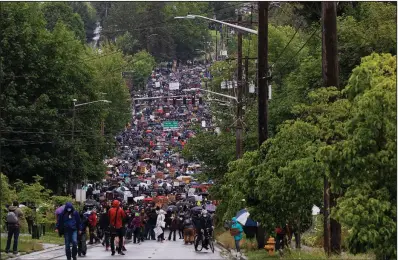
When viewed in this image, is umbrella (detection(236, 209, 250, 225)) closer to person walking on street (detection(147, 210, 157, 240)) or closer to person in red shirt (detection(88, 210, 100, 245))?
person in red shirt (detection(88, 210, 100, 245))

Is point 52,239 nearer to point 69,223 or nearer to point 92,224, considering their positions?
point 92,224

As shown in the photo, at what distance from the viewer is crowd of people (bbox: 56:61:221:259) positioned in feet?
114

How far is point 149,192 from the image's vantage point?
310ft

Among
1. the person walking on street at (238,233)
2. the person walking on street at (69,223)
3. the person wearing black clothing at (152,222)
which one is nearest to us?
the person walking on street at (69,223)

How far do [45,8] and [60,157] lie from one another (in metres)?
60.0

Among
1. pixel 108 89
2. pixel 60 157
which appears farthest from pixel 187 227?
pixel 108 89

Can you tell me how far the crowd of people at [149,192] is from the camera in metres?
34.9

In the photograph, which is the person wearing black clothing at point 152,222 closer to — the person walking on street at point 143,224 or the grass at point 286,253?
the person walking on street at point 143,224

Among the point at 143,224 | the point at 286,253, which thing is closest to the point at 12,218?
the point at 286,253

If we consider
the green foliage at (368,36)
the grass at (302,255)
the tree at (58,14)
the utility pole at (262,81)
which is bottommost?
the grass at (302,255)

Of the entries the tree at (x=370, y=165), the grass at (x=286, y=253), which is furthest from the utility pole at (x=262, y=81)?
the tree at (x=370, y=165)

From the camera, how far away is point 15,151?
74.4 meters

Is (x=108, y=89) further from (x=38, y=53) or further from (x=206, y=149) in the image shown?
(x=206, y=149)

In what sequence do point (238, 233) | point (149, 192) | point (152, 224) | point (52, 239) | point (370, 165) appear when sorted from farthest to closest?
point (149, 192), point (152, 224), point (52, 239), point (238, 233), point (370, 165)
